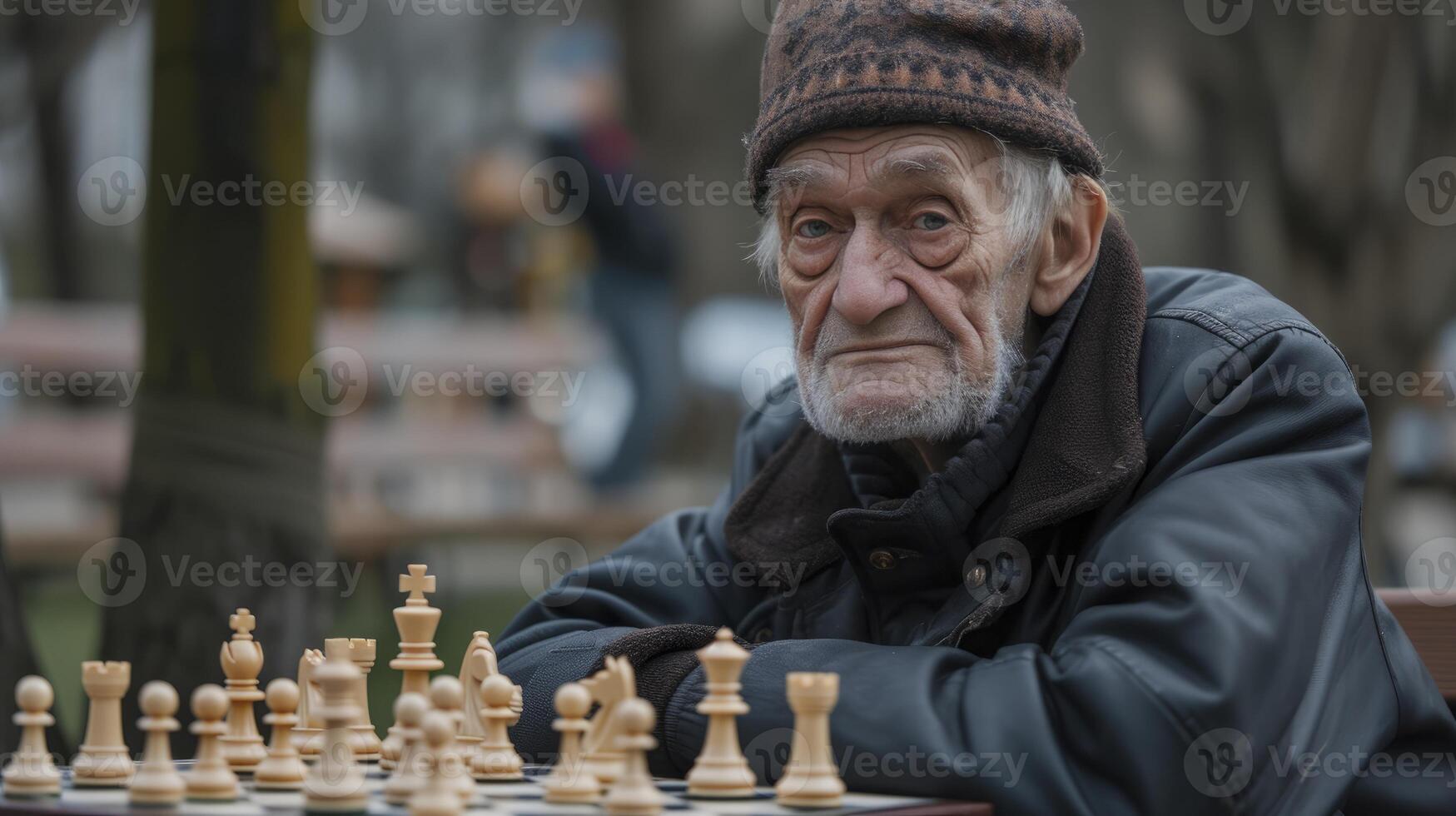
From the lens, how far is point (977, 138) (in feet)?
10.6

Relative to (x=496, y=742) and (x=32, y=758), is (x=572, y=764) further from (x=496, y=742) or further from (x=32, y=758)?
(x=32, y=758)

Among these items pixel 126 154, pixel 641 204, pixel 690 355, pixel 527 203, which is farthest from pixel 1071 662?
pixel 126 154

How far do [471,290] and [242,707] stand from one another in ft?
58.8

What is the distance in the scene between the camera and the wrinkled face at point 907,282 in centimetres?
316

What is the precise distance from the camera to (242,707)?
2.64 metres

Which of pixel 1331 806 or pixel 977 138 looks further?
pixel 977 138

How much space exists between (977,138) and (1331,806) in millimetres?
1284

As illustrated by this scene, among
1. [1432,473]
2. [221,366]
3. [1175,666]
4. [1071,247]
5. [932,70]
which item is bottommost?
[1175,666]

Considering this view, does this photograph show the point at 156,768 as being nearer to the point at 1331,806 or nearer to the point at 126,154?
the point at 1331,806

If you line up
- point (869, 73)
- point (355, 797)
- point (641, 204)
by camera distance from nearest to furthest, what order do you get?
1. point (355, 797)
2. point (869, 73)
3. point (641, 204)

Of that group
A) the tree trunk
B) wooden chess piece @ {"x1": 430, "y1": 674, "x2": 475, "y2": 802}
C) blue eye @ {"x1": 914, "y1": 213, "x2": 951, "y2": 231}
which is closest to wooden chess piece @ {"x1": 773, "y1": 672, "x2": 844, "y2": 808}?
wooden chess piece @ {"x1": 430, "y1": 674, "x2": 475, "y2": 802}

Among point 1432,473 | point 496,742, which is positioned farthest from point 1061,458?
point 1432,473

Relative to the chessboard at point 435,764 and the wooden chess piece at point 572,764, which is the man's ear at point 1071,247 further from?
the wooden chess piece at point 572,764

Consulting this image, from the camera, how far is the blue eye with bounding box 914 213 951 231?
10.5 ft
